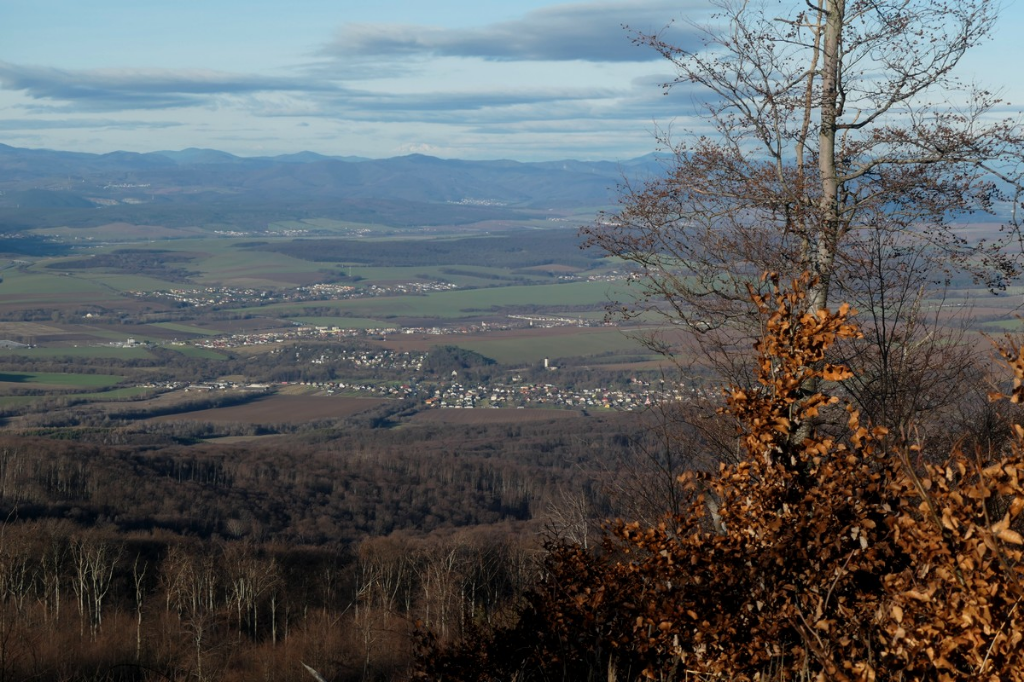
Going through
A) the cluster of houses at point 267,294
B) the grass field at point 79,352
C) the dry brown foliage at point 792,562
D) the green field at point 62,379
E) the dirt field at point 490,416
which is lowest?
the dirt field at point 490,416

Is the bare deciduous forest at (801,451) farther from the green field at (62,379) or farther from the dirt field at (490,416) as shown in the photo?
the green field at (62,379)

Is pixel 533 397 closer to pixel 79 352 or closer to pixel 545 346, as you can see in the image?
pixel 545 346

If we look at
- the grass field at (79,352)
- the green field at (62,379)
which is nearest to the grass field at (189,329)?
the grass field at (79,352)

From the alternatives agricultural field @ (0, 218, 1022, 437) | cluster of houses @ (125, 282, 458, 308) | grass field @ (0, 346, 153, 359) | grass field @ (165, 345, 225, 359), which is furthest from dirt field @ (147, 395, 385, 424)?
cluster of houses @ (125, 282, 458, 308)

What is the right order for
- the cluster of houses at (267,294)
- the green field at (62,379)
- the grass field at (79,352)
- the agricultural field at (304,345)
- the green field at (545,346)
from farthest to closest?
the cluster of houses at (267,294)
the green field at (545,346)
the grass field at (79,352)
the green field at (62,379)
the agricultural field at (304,345)

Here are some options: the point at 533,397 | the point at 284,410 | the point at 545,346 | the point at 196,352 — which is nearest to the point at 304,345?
the point at 196,352

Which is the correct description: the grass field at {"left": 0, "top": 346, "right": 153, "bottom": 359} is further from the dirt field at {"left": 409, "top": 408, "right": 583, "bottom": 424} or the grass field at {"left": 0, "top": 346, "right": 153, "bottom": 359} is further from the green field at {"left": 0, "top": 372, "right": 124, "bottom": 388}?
the dirt field at {"left": 409, "top": 408, "right": 583, "bottom": 424}
